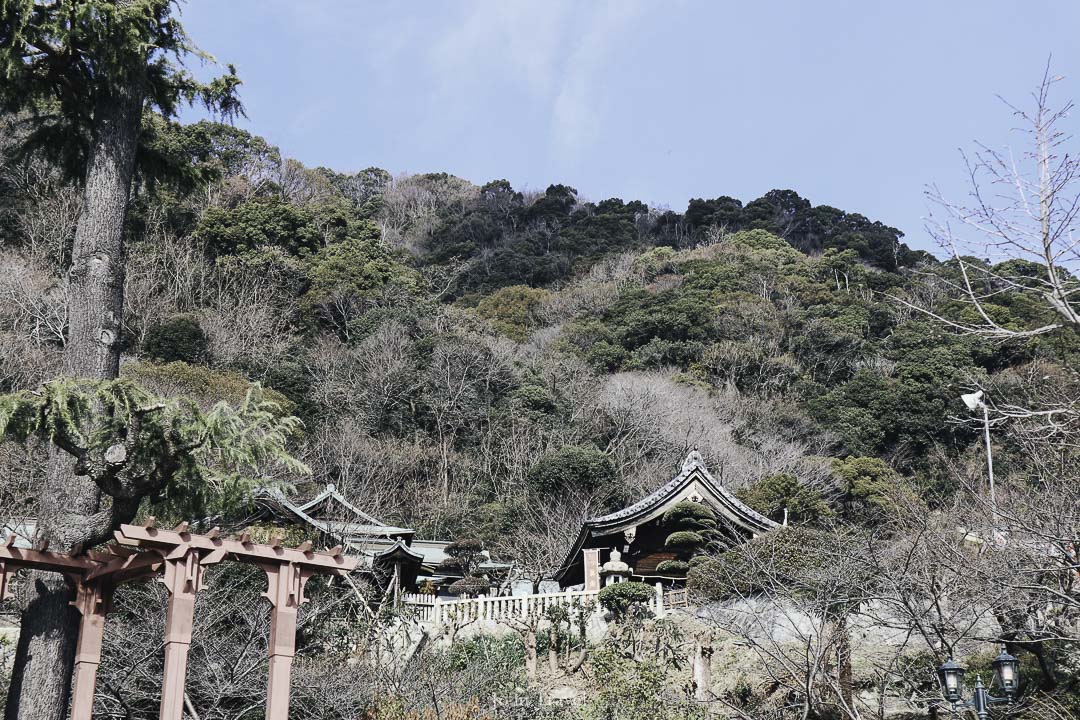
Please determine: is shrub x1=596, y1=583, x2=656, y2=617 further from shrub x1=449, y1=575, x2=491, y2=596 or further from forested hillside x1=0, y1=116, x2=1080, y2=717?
forested hillside x1=0, y1=116, x2=1080, y2=717

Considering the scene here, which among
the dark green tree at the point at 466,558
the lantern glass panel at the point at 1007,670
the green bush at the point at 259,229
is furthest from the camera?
the green bush at the point at 259,229

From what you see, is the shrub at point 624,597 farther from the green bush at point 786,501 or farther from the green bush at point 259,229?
the green bush at point 259,229

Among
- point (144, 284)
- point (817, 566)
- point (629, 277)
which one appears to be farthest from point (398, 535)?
point (629, 277)

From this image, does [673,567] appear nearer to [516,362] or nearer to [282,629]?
[282,629]

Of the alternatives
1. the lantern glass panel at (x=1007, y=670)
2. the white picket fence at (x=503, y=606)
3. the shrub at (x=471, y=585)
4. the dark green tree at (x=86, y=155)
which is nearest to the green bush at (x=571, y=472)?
the shrub at (x=471, y=585)

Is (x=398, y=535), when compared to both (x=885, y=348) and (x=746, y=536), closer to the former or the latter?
(x=746, y=536)

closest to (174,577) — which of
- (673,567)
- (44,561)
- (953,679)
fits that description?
(44,561)

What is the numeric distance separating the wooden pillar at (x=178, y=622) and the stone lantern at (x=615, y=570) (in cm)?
1316

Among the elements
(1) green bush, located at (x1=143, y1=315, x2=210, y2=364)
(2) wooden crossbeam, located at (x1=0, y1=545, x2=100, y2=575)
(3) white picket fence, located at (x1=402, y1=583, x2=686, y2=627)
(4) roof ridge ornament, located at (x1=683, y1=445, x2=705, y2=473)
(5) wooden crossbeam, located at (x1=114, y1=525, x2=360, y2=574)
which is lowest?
(3) white picket fence, located at (x1=402, y1=583, x2=686, y2=627)

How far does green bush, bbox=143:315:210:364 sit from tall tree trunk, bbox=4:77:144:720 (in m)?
20.1

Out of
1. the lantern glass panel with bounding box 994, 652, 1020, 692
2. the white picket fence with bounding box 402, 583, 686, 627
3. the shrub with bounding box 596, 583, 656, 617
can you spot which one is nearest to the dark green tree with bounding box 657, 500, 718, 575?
the white picket fence with bounding box 402, 583, 686, 627

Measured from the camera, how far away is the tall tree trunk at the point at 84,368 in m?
8.07

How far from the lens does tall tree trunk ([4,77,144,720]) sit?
807 centimetres

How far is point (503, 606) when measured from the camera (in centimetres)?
1864
